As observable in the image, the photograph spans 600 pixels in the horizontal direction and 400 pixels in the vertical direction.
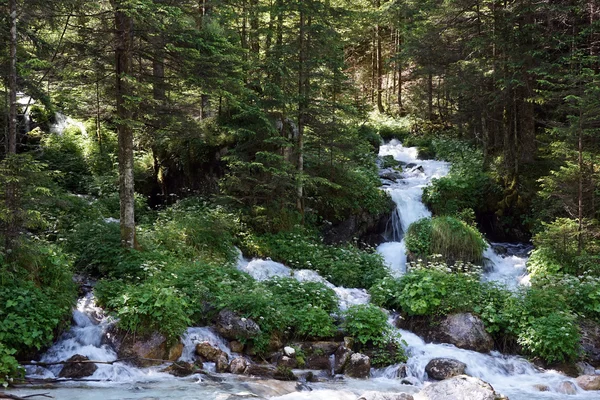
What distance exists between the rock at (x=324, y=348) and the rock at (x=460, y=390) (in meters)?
2.11

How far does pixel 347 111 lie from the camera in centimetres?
1541

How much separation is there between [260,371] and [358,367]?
1.76 m

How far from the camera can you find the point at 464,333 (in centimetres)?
992

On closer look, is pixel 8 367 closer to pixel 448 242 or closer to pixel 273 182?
pixel 273 182

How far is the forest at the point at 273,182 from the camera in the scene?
9172 millimetres

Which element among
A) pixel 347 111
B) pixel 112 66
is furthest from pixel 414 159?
pixel 112 66

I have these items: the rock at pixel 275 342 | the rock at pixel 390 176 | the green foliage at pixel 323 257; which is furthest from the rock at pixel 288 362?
the rock at pixel 390 176

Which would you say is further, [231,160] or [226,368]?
[231,160]

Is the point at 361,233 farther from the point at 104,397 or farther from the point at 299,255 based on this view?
the point at 104,397

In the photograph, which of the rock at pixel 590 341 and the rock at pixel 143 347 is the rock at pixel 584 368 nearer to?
the rock at pixel 590 341

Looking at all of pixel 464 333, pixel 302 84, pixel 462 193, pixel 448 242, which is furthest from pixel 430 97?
pixel 464 333

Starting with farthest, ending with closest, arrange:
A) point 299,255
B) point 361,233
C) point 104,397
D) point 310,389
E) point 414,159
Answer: point 414,159 → point 361,233 → point 299,255 → point 310,389 → point 104,397

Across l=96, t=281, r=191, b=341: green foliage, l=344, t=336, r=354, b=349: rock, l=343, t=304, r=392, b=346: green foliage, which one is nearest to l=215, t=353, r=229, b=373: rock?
l=96, t=281, r=191, b=341: green foliage

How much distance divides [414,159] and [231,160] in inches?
495
